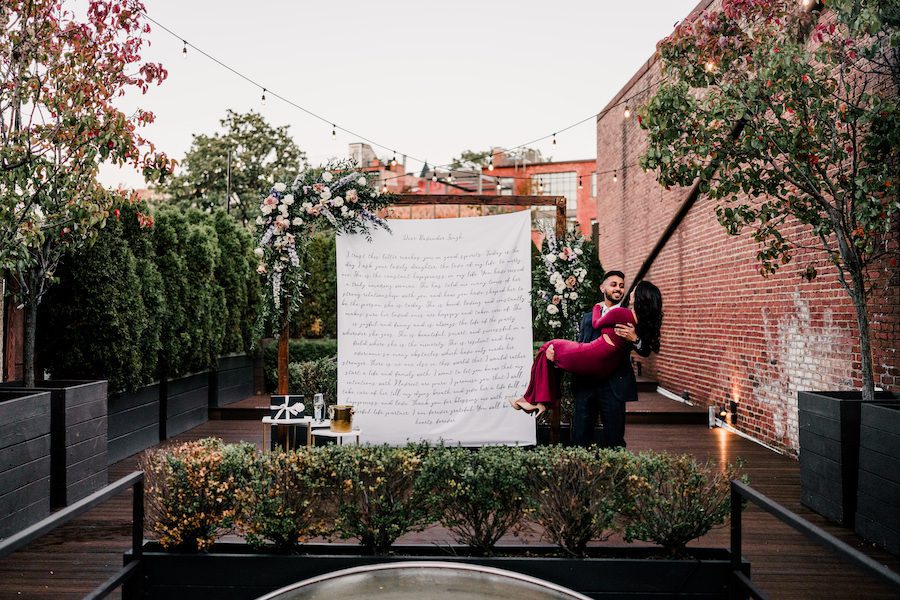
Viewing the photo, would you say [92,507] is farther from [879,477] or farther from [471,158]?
[471,158]

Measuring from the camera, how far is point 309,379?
7.55 m

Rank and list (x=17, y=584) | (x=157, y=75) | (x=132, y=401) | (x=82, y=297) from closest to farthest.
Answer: (x=17, y=584) → (x=157, y=75) → (x=82, y=297) → (x=132, y=401)

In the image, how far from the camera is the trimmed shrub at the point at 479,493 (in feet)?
10.2

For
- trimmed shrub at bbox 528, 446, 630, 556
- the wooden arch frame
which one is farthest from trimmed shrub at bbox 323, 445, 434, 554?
the wooden arch frame

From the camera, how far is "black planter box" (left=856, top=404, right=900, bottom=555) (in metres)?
4.04

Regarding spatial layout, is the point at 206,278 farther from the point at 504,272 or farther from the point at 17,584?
the point at 17,584

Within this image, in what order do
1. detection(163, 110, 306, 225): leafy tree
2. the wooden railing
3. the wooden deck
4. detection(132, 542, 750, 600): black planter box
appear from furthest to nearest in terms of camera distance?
detection(163, 110, 306, 225): leafy tree → the wooden deck → detection(132, 542, 750, 600): black planter box → the wooden railing

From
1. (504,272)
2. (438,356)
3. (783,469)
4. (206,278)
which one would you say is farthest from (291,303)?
(783,469)

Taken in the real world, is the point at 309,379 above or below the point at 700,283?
below

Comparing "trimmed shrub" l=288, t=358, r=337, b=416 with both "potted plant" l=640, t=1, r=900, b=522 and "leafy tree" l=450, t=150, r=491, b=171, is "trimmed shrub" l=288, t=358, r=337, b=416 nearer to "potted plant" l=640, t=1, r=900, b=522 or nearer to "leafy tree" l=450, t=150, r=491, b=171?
"potted plant" l=640, t=1, r=900, b=522

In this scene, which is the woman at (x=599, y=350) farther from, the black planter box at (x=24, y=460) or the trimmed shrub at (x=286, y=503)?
the black planter box at (x=24, y=460)

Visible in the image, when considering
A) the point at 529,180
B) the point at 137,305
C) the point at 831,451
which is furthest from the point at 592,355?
the point at 529,180

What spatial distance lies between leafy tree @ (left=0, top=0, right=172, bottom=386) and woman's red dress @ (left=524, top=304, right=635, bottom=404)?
319cm

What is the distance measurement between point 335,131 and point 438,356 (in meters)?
6.18
